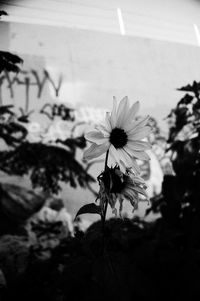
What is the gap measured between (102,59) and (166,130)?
107cm

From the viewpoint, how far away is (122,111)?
735 millimetres

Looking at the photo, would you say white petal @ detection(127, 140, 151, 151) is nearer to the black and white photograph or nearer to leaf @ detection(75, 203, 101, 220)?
the black and white photograph

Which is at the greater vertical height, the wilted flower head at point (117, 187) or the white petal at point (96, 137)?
the white petal at point (96, 137)

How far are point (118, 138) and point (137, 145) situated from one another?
53 mm

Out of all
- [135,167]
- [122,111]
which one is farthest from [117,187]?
[122,111]

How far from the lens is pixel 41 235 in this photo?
2.27 m

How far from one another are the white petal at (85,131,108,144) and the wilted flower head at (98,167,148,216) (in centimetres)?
7

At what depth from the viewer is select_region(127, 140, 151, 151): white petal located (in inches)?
29.0

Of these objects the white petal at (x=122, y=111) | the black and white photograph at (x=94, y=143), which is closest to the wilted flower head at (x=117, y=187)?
the black and white photograph at (x=94, y=143)

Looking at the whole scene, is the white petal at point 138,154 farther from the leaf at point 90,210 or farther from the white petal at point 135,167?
the leaf at point 90,210

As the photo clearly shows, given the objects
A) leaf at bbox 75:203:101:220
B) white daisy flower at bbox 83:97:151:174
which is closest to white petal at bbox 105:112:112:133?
white daisy flower at bbox 83:97:151:174

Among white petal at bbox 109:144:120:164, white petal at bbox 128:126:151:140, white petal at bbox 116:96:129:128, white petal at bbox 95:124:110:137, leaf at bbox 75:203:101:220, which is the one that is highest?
white petal at bbox 116:96:129:128

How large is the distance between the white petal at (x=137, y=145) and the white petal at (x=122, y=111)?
51 mm

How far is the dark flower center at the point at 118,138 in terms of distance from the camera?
720 millimetres
